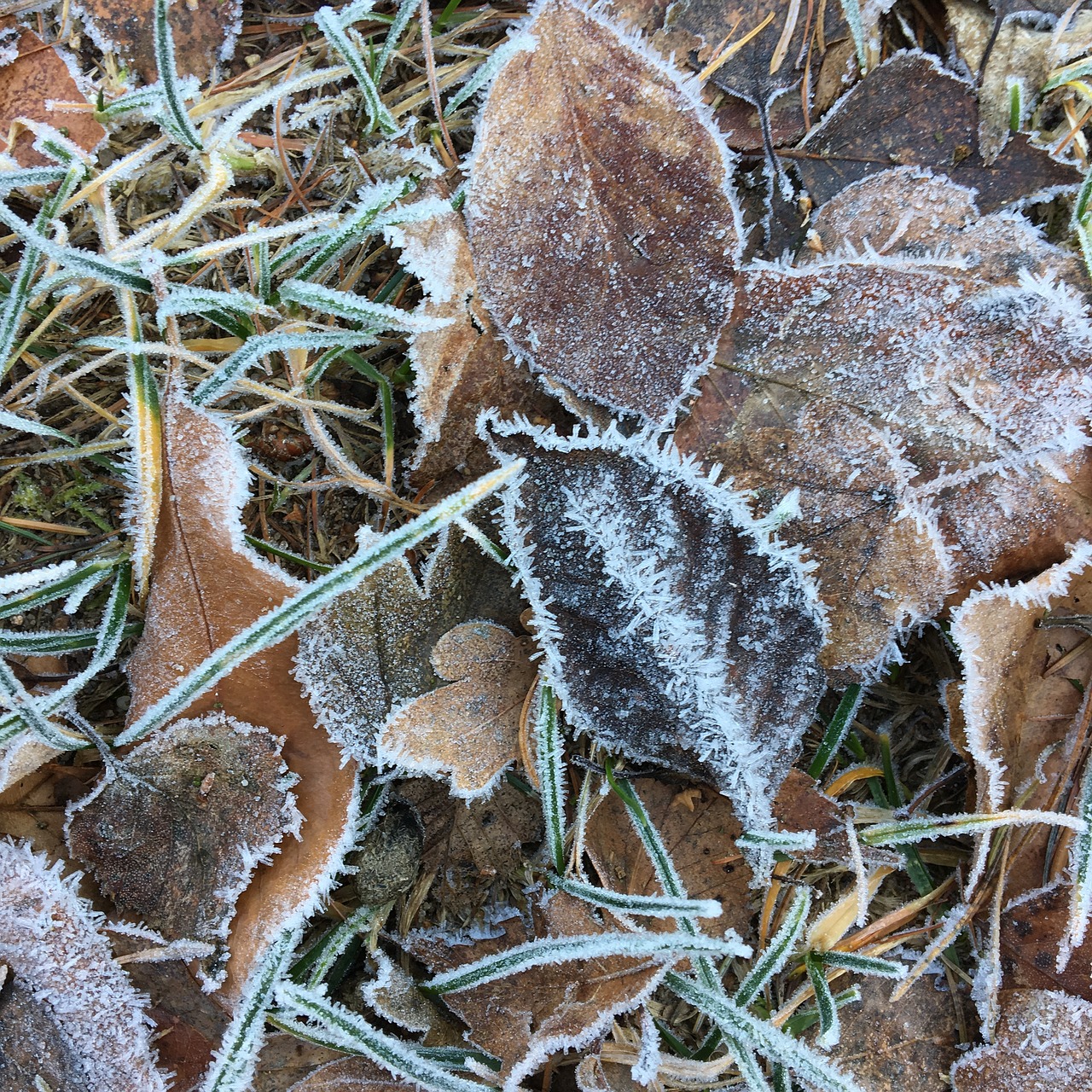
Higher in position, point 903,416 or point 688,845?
point 903,416

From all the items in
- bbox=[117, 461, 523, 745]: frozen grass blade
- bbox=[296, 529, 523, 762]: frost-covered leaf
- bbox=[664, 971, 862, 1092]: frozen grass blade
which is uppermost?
bbox=[117, 461, 523, 745]: frozen grass blade

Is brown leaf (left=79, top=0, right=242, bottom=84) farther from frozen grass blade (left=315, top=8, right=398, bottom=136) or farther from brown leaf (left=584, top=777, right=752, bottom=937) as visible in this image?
brown leaf (left=584, top=777, right=752, bottom=937)

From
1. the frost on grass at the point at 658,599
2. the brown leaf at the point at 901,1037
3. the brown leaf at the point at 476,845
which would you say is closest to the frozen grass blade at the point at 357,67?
the frost on grass at the point at 658,599

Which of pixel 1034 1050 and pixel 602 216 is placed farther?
pixel 1034 1050

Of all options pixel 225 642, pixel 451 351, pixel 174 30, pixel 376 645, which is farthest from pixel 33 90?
pixel 376 645

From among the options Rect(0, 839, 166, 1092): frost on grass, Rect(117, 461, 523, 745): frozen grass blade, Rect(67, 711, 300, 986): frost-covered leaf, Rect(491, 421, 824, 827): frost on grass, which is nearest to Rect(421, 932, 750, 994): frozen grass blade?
Rect(491, 421, 824, 827): frost on grass

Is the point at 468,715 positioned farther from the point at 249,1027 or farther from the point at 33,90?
the point at 33,90

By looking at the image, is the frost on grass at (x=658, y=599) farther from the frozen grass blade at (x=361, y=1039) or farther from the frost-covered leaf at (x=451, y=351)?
the frozen grass blade at (x=361, y=1039)
